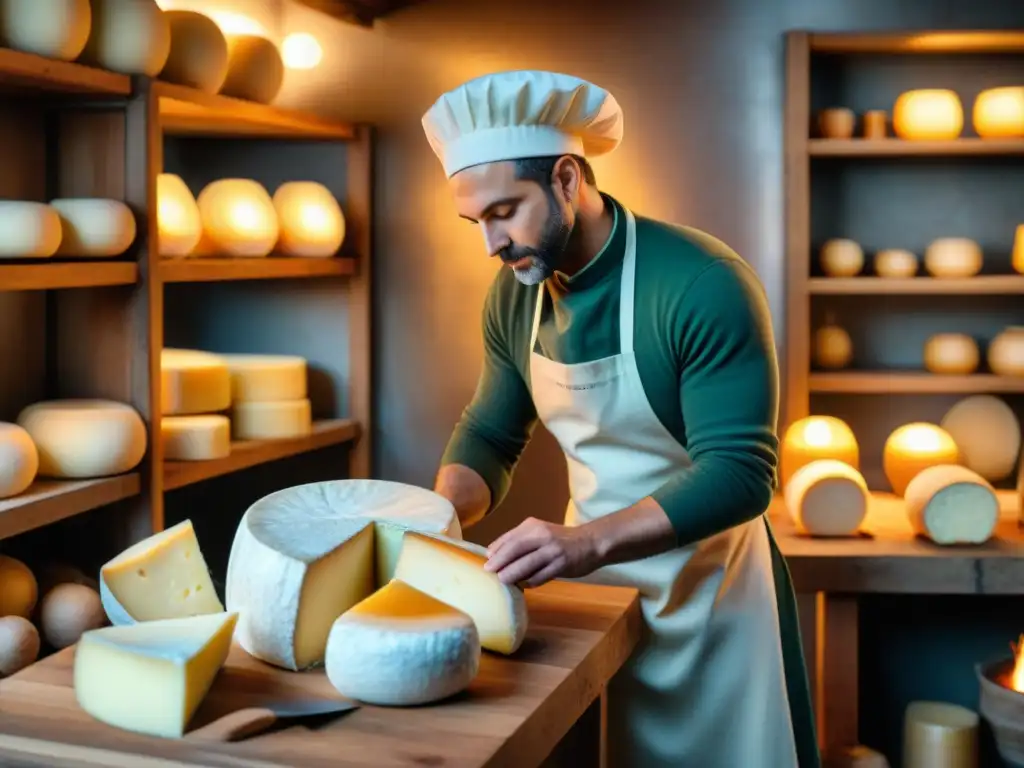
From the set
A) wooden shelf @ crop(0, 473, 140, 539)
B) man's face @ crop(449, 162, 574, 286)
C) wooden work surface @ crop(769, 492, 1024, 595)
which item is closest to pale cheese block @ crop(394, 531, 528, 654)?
man's face @ crop(449, 162, 574, 286)

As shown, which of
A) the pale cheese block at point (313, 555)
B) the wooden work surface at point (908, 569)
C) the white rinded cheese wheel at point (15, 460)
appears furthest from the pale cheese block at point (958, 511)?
the white rinded cheese wheel at point (15, 460)

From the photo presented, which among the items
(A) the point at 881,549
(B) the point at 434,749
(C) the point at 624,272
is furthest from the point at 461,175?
(A) the point at 881,549

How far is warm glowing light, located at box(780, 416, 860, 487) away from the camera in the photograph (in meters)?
2.77

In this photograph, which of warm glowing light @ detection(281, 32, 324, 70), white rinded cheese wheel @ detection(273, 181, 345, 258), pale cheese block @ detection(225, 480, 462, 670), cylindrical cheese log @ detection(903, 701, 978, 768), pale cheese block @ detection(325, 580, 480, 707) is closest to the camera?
pale cheese block @ detection(325, 580, 480, 707)

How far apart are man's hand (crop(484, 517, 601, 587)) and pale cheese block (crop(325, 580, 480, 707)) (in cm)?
16

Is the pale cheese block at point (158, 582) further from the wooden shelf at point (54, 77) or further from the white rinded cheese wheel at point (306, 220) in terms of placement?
the white rinded cheese wheel at point (306, 220)

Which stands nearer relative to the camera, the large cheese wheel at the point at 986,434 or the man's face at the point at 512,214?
the man's face at the point at 512,214

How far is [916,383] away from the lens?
2.86 m

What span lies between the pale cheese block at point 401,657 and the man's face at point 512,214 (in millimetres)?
578

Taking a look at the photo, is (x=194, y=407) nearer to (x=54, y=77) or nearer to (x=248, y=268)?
(x=248, y=268)

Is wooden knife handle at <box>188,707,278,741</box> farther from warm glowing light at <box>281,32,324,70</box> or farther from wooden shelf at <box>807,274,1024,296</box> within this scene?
warm glowing light at <box>281,32,324,70</box>

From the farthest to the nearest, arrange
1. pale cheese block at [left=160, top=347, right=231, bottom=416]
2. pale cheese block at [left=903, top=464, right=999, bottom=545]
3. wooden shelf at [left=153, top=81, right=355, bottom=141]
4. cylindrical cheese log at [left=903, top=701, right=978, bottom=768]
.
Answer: cylindrical cheese log at [left=903, top=701, right=978, bottom=768]
pale cheese block at [left=903, top=464, right=999, bottom=545]
pale cheese block at [left=160, top=347, right=231, bottom=416]
wooden shelf at [left=153, top=81, right=355, bottom=141]

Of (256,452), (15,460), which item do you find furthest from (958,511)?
(15,460)

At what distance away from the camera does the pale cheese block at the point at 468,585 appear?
147cm
